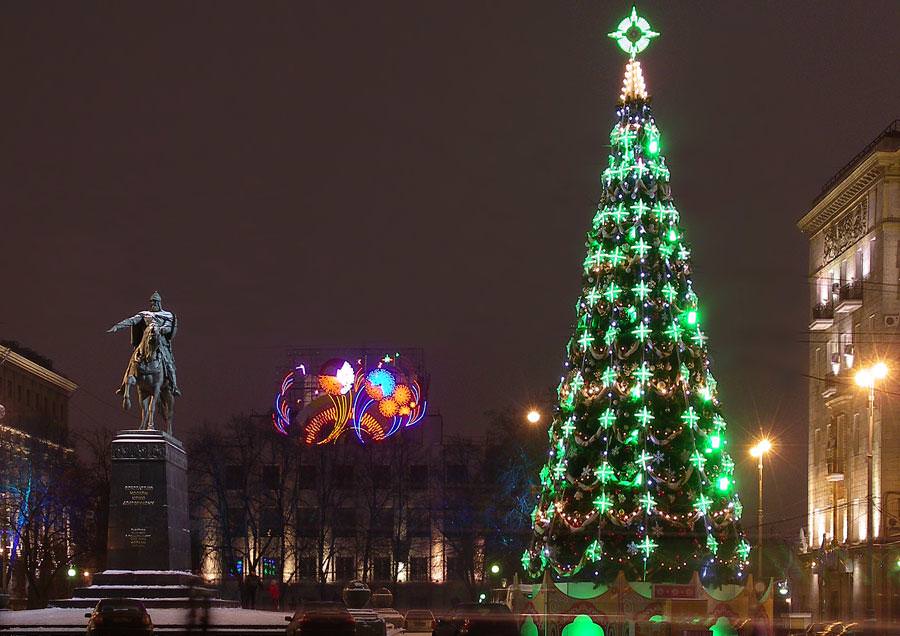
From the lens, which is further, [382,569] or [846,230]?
[382,569]

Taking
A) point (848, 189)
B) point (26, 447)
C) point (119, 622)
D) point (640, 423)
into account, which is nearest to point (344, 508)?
point (26, 447)

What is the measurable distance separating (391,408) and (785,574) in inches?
1040

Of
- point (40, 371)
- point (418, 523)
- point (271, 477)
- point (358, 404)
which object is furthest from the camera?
point (40, 371)

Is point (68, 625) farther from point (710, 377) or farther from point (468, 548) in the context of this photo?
point (468, 548)

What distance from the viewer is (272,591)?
5516 cm

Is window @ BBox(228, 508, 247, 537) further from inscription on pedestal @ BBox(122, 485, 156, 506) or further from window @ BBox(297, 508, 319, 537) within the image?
inscription on pedestal @ BBox(122, 485, 156, 506)

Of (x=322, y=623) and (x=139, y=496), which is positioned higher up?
(x=139, y=496)

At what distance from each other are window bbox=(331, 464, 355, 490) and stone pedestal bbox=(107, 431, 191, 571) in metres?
58.3

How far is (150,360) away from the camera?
40438 millimetres

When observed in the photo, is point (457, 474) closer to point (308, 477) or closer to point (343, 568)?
point (308, 477)

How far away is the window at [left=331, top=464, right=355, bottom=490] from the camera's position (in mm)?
97625

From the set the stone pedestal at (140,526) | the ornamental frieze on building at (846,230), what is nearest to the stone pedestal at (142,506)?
the stone pedestal at (140,526)

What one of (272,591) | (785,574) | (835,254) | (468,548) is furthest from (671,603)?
(785,574)

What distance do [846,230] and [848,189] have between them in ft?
8.50
